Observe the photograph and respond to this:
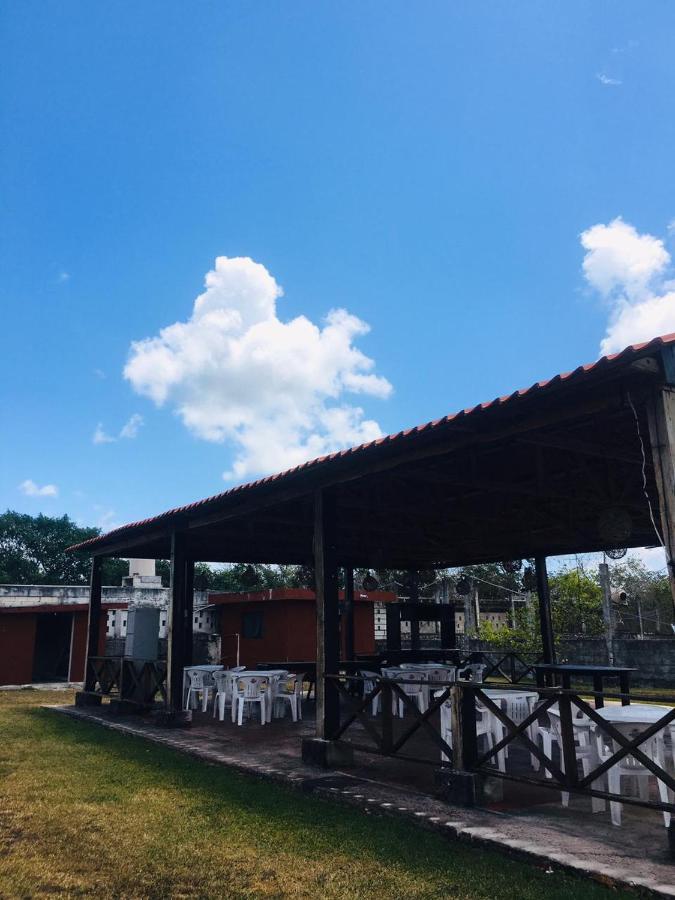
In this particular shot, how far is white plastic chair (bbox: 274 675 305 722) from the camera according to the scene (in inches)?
395

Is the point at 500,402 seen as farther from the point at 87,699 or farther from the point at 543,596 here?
the point at 87,699

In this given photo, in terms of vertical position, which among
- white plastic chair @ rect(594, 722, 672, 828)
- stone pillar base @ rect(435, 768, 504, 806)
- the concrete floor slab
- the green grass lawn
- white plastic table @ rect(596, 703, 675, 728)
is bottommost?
the green grass lawn

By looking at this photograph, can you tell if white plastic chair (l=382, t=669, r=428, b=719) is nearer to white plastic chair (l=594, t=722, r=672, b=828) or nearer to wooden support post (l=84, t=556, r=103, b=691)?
white plastic chair (l=594, t=722, r=672, b=828)

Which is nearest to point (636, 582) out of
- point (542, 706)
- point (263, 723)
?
point (263, 723)

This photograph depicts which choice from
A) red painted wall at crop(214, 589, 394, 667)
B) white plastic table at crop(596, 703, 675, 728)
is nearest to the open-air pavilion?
white plastic table at crop(596, 703, 675, 728)

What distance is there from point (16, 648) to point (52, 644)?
3.95 m

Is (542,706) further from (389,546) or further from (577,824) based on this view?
(389,546)

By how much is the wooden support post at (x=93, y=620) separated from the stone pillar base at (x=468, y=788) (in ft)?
28.7

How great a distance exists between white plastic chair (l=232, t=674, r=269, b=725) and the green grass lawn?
305 centimetres

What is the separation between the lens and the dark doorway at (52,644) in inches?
787

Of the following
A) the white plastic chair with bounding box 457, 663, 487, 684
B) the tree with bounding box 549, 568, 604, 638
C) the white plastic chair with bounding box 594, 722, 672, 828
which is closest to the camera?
the white plastic chair with bounding box 594, 722, 672, 828

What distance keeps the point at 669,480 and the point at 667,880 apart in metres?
2.05

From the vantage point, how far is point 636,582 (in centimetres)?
3177

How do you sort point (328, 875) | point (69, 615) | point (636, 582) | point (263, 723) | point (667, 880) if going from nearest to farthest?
1. point (667, 880)
2. point (328, 875)
3. point (263, 723)
4. point (69, 615)
5. point (636, 582)
